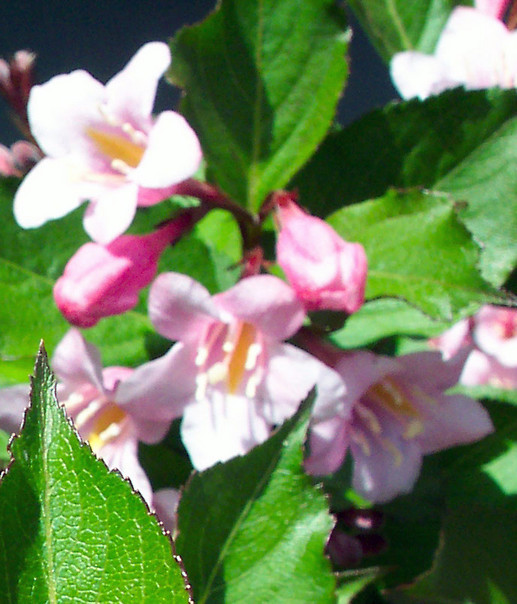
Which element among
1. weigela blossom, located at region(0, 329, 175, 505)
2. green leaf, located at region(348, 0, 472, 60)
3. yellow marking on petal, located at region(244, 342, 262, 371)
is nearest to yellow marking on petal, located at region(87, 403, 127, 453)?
weigela blossom, located at region(0, 329, 175, 505)

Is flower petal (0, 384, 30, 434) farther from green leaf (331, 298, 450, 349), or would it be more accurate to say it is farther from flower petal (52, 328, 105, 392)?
green leaf (331, 298, 450, 349)

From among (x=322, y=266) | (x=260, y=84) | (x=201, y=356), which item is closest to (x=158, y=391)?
(x=201, y=356)

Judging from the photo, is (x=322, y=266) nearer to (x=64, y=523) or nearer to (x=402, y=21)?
(x=64, y=523)

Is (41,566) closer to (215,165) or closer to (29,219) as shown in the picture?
(29,219)

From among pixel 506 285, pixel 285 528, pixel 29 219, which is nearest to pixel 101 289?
pixel 29 219

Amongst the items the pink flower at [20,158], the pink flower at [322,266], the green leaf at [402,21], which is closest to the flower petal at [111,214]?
the pink flower at [322,266]
